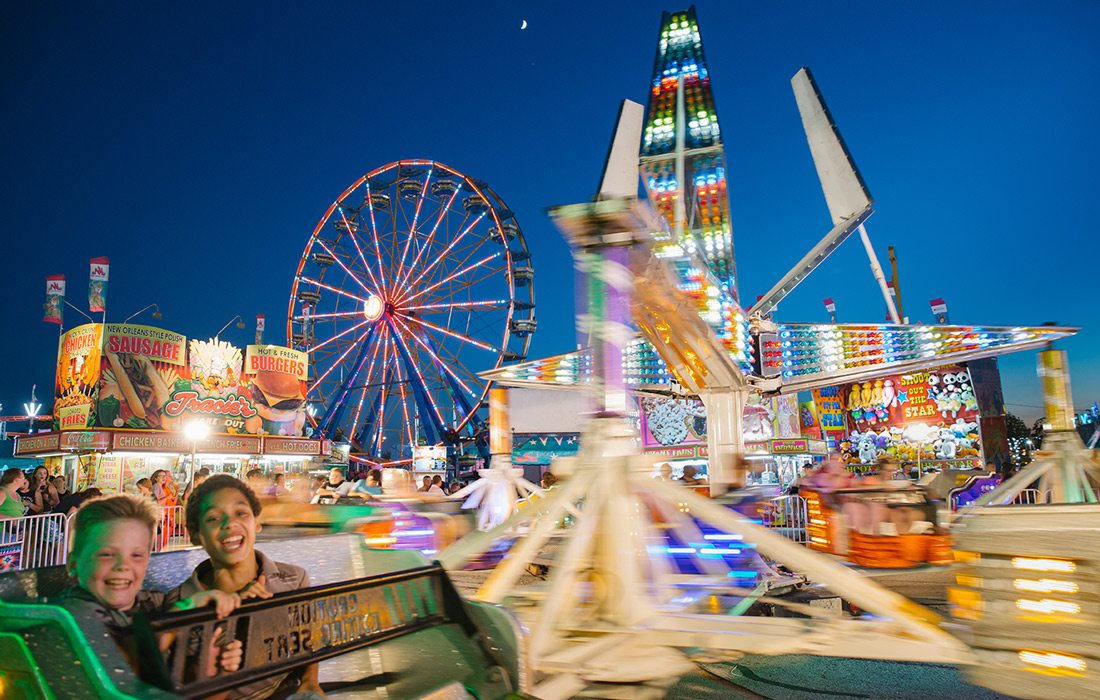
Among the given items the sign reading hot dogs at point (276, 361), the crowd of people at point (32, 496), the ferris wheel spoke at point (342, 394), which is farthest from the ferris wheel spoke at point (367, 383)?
the crowd of people at point (32, 496)

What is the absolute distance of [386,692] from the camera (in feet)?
7.34

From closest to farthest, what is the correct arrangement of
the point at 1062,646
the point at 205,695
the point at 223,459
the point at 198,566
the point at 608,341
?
1. the point at 205,695
2. the point at 198,566
3. the point at 1062,646
4. the point at 608,341
5. the point at 223,459

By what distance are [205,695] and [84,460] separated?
19708mm

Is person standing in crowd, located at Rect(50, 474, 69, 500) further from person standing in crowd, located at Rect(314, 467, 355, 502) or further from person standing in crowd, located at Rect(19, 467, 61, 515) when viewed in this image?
person standing in crowd, located at Rect(314, 467, 355, 502)

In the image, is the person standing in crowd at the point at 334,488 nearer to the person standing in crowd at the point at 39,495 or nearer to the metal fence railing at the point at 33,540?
the metal fence railing at the point at 33,540

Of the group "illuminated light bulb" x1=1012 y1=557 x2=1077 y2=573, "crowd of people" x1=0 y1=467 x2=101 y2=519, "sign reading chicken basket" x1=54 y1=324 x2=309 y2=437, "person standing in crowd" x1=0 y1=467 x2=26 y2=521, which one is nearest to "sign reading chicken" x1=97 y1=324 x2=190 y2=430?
"sign reading chicken basket" x1=54 y1=324 x2=309 y2=437

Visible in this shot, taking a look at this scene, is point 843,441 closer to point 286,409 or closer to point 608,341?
point 286,409

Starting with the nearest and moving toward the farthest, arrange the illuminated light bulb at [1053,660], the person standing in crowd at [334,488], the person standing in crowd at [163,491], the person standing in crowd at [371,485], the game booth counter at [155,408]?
the illuminated light bulb at [1053,660] → the person standing in crowd at [371,485] → the person standing in crowd at [334,488] → the person standing in crowd at [163,491] → the game booth counter at [155,408]

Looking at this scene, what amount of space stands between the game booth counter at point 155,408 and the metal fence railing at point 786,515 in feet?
42.6

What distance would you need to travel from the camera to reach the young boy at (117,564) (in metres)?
1.64

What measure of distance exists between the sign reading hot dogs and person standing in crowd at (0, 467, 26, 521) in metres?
14.6

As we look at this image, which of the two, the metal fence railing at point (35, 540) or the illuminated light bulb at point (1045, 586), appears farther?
the metal fence railing at point (35, 540)

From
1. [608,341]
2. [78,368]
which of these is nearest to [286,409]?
[78,368]

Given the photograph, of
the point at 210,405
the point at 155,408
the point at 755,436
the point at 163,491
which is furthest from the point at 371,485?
the point at 755,436
